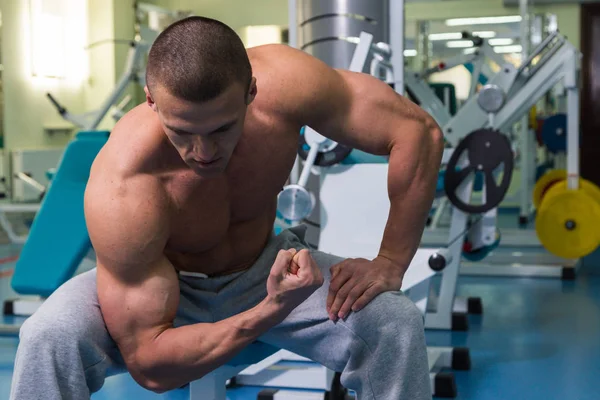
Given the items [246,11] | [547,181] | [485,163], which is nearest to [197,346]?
[485,163]

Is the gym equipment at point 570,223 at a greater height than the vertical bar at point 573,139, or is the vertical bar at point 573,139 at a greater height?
the vertical bar at point 573,139

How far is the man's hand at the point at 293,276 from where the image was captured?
1.19 metres

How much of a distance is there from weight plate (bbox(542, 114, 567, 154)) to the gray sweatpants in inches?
169

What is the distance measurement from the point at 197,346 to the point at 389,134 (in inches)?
22.6

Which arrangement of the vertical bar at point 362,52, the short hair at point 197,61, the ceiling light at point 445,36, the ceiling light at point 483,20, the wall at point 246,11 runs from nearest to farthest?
1. the short hair at point 197,61
2. the vertical bar at point 362,52
3. the ceiling light at point 483,20
4. the ceiling light at point 445,36
5. the wall at point 246,11

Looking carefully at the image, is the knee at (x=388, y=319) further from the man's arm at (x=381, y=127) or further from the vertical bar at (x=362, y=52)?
the vertical bar at (x=362, y=52)

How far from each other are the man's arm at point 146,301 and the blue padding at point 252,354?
0.56ft

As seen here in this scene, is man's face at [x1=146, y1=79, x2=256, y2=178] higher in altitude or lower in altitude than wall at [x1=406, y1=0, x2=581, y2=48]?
lower

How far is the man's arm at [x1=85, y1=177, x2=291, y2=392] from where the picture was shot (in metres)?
1.29

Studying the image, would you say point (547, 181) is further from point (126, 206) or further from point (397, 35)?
point (126, 206)

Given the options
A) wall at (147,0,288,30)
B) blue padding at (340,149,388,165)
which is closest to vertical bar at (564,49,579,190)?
blue padding at (340,149,388,165)

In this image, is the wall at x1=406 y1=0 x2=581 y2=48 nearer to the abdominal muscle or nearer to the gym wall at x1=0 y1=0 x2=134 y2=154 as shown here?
the gym wall at x1=0 y1=0 x2=134 y2=154

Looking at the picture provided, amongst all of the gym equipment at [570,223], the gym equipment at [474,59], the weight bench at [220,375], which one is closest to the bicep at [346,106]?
the weight bench at [220,375]

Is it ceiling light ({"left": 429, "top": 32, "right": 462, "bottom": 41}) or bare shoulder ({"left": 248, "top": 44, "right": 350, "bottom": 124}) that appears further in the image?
ceiling light ({"left": 429, "top": 32, "right": 462, "bottom": 41})
